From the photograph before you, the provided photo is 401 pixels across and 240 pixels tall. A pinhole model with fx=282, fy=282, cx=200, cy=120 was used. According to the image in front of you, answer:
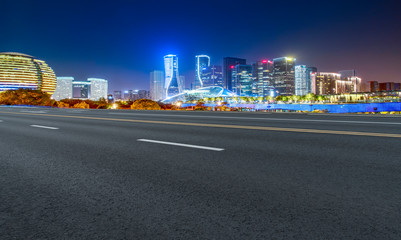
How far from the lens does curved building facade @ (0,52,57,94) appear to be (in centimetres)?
14988

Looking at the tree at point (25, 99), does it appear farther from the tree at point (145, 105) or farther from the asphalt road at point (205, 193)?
the asphalt road at point (205, 193)

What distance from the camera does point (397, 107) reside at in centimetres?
2327

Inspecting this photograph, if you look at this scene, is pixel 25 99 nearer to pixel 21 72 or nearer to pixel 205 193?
pixel 205 193

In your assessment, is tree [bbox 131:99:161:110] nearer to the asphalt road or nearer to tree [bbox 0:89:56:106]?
the asphalt road

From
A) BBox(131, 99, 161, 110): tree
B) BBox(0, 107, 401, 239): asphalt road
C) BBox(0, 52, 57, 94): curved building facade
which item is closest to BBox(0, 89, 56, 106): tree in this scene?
BBox(131, 99, 161, 110): tree

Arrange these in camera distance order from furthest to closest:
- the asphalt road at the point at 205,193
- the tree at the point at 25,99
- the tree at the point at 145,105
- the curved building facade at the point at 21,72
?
the curved building facade at the point at 21,72, the tree at the point at 25,99, the tree at the point at 145,105, the asphalt road at the point at 205,193

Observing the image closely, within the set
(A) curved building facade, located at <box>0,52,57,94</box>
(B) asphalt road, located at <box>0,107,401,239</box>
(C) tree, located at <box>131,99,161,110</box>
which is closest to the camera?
(B) asphalt road, located at <box>0,107,401,239</box>

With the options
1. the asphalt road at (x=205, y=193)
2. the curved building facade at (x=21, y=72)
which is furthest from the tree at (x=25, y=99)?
the curved building facade at (x=21, y=72)

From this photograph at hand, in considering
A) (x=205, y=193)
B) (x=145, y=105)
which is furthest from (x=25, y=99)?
(x=205, y=193)

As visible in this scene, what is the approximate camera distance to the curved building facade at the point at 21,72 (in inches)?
5901

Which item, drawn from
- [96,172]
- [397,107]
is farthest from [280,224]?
[397,107]

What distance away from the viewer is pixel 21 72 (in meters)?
154

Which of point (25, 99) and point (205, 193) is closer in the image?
point (205, 193)

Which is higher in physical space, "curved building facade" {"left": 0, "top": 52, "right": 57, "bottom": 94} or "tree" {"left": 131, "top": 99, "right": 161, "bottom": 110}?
"curved building facade" {"left": 0, "top": 52, "right": 57, "bottom": 94}
